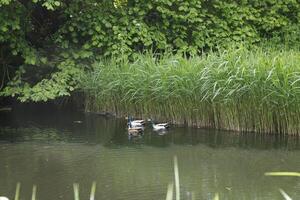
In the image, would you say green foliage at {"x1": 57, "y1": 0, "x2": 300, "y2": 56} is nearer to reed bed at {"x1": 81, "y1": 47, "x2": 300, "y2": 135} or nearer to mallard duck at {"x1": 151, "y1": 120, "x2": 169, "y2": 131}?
reed bed at {"x1": 81, "y1": 47, "x2": 300, "y2": 135}

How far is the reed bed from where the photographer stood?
25.3 feet

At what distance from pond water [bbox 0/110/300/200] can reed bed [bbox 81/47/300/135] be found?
310mm

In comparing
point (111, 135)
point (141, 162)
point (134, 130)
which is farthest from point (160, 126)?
point (141, 162)

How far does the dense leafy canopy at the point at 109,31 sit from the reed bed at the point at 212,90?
66 cm

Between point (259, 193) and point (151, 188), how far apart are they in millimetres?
1084

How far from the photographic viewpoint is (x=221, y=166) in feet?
20.3

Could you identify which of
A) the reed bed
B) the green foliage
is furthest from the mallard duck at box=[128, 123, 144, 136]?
the green foliage

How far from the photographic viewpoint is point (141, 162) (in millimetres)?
6441

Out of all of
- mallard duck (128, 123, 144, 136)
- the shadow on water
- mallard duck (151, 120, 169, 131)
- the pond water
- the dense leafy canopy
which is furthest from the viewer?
the dense leafy canopy

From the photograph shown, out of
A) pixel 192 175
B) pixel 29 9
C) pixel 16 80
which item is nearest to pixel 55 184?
pixel 192 175

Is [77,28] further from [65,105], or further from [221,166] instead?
[221,166]

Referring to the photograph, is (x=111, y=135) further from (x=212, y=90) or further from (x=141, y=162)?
(x=141, y=162)

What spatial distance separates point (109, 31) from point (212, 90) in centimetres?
332

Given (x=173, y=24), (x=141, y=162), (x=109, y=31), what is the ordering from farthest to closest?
(x=173, y=24) → (x=109, y=31) → (x=141, y=162)
